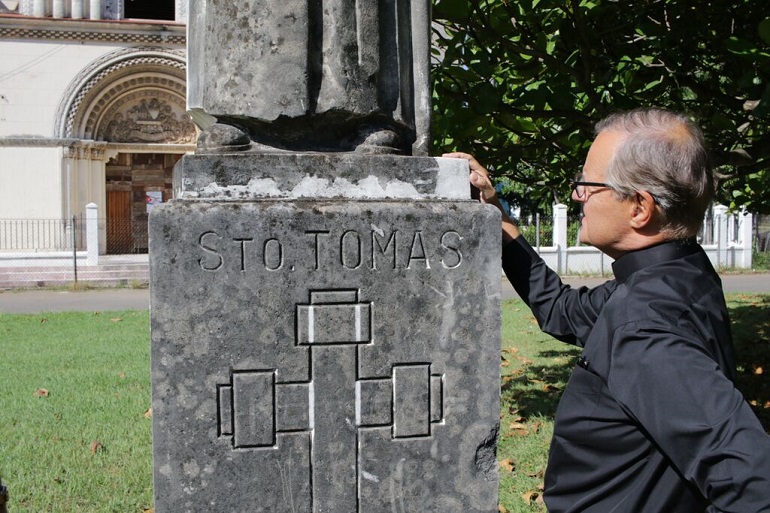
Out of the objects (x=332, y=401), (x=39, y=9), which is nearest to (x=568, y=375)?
(x=332, y=401)

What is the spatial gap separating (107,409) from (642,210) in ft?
17.6

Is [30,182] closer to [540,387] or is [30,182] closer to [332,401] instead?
[540,387]

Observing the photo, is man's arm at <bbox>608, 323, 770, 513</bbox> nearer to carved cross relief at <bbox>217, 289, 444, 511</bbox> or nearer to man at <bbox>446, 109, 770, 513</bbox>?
man at <bbox>446, 109, 770, 513</bbox>

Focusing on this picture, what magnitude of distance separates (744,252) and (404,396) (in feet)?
72.9

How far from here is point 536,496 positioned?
4363mm

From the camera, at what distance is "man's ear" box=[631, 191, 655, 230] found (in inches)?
67.1

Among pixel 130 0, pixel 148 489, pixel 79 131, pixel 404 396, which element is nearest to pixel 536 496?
pixel 148 489

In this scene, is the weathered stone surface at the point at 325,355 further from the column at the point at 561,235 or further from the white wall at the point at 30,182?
the white wall at the point at 30,182

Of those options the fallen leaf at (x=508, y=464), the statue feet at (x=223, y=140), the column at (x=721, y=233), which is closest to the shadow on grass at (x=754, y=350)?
the fallen leaf at (x=508, y=464)

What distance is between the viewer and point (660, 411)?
56.9 inches

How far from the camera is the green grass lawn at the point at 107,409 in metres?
4.43

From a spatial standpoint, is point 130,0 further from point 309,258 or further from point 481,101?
point 309,258

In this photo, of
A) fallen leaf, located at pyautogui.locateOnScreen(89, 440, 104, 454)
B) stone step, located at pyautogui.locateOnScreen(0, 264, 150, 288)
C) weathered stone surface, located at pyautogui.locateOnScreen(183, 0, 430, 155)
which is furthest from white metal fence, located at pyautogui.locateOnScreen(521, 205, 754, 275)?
weathered stone surface, located at pyautogui.locateOnScreen(183, 0, 430, 155)

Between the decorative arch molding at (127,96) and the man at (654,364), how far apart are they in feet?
67.5
